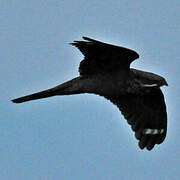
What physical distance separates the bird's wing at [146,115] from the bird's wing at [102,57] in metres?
1.28

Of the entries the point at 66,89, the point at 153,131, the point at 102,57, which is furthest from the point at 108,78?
the point at 153,131

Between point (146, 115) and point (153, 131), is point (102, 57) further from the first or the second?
point (153, 131)

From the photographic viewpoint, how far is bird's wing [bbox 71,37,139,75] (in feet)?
44.6

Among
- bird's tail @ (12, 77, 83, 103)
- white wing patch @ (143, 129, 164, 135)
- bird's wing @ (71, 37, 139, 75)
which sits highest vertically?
bird's wing @ (71, 37, 139, 75)

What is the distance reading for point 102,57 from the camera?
1405cm

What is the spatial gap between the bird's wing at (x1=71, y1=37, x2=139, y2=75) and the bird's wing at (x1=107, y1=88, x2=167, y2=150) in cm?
128

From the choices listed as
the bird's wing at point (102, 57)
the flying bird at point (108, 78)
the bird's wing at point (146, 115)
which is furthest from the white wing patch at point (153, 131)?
the bird's wing at point (102, 57)

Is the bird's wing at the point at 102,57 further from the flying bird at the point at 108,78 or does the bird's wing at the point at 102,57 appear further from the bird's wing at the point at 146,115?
the bird's wing at the point at 146,115

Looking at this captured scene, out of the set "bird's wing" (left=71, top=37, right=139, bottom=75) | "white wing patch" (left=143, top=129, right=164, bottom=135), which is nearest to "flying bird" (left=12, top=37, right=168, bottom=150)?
"bird's wing" (left=71, top=37, right=139, bottom=75)

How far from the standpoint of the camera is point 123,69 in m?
14.3

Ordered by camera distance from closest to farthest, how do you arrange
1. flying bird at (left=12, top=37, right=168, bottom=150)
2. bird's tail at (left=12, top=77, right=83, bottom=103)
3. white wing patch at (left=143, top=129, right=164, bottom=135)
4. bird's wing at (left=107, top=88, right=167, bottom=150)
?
flying bird at (left=12, top=37, right=168, bottom=150) → bird's tail at (left=12, top=77, right=83, bottom=103) → bird's wing at (left=107, top=88, right=167, bottom=150) → white wing patch at (left=143, top=129, right=164, bottom=135)

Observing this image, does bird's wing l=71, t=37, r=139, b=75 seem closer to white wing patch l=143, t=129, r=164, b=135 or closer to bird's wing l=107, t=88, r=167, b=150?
bird's wing l=107, t=88, r=167, b=150

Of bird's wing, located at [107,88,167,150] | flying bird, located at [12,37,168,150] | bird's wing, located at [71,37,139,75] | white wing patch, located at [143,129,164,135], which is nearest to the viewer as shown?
bird's wing, located at [71,37,139,75]

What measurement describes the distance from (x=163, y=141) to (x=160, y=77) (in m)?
1.91
